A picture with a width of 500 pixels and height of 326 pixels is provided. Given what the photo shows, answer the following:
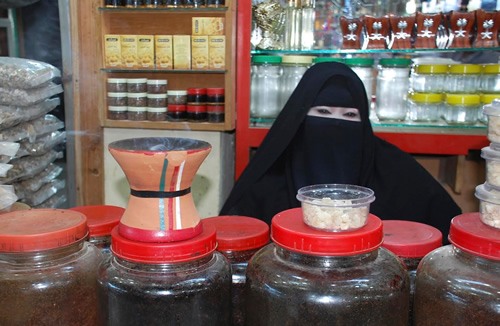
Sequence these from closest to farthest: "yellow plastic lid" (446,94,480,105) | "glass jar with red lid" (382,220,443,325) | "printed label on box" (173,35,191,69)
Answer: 1. "glass jar with red lid" (382,220,443,325)
2. "yellow plastic lid" (446,94,480,105)
3. "printed label on box" (173,35,191,69)

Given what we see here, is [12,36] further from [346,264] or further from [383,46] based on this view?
[346,264]

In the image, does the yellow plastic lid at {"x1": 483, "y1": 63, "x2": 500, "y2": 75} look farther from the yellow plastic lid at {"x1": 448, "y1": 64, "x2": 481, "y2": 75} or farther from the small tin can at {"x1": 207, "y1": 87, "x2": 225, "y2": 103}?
the small tin can at {"x1": 207, "y1": 87, "x2": 225, "y2": 103}

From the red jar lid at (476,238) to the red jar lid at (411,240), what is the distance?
0.10 meters

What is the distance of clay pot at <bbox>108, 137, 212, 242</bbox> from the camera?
56cm

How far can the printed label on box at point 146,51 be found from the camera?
7.27 feet

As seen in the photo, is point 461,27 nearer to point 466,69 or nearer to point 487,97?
point 466,69

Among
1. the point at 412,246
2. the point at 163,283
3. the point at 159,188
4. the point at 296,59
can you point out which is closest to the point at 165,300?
the point at 163,283

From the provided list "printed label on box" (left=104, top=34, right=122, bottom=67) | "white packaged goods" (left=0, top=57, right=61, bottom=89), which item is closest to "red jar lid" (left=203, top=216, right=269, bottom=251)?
"white packaged goods" (left=0, top=57, right=61, bottom=89)

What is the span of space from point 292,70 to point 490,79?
32.0 inches

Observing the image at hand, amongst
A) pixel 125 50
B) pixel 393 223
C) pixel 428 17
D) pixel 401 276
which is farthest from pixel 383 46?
pixel 401 276

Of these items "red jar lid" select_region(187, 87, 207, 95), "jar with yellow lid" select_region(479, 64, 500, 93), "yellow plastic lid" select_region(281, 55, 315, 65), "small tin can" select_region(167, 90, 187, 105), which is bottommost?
"small tin can" select_region(167, 90, 187, 105)

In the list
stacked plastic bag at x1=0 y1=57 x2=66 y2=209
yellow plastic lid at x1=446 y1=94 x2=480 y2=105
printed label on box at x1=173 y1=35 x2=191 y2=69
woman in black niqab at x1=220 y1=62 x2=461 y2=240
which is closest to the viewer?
stacked plastic bag at x1=0 y1=57 x2=66 y2=209

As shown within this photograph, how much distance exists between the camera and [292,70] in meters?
2.15

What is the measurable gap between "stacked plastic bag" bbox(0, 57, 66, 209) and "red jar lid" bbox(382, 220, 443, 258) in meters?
0.76
